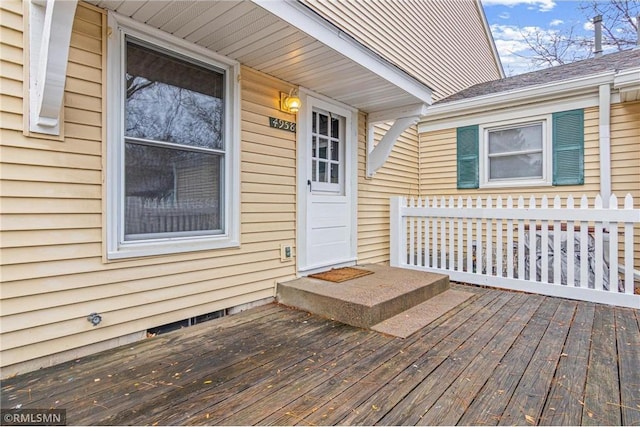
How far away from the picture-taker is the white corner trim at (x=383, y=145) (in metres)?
4.46

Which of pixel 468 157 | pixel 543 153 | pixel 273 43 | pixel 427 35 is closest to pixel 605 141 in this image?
pixel 543 153

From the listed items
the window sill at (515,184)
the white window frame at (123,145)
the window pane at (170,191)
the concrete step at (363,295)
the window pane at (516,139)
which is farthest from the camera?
the window pane at (516,139)

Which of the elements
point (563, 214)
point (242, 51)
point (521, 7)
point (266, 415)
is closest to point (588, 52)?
point (521, 7)

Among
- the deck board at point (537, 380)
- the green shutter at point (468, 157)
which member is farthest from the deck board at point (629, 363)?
the green shutter at point (468, 157)

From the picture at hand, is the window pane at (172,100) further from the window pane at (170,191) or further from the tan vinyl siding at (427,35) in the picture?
the tan vinyl siding at (427,35)

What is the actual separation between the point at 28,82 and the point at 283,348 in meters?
2.32

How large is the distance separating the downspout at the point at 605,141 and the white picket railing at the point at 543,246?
0.70 metres

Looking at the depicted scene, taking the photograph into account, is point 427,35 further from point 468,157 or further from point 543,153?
point 543,153

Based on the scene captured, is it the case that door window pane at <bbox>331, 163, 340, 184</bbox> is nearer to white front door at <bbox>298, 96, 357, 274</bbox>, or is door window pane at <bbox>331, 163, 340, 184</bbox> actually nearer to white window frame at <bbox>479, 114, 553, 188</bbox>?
white front door at <bbox>298, 96, 357, 274</bbox>

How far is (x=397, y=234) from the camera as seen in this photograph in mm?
4984

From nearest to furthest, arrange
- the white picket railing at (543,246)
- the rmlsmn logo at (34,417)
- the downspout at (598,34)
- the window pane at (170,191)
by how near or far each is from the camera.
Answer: the rmlsmn logo at (34,417) → the window pane at (170,191) → the white picket railing at (543,246) → the downspout at (598,34)

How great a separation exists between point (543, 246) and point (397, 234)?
6.07ft

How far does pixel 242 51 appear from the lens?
2.85 metres

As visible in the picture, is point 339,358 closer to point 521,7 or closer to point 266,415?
point 266,415
